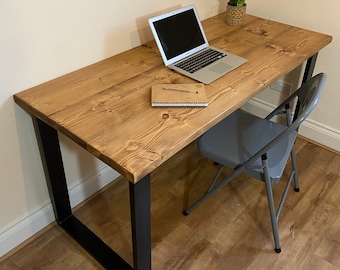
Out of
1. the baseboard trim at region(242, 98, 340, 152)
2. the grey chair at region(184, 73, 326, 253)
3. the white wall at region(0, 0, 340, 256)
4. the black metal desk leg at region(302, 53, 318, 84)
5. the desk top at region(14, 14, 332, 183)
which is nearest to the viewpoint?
the desk top at region(14, 14, 332, 183)

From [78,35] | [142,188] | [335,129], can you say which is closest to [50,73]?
[78,35]

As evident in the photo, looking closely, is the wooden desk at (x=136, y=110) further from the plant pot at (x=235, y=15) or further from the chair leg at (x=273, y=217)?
the chair leg at (x=273, y=217)

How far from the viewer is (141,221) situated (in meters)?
1.27

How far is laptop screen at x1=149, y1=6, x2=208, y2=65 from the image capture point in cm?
157

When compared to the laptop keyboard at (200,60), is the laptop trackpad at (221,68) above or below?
below

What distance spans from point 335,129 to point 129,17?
54.1 inches

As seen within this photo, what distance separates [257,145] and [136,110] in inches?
23.0

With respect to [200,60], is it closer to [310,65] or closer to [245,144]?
[245,144]

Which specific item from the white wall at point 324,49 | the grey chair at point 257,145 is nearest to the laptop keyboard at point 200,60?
the grey chair at point 257,145

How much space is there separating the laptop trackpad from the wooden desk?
0.04 m

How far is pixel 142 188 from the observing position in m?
1.19

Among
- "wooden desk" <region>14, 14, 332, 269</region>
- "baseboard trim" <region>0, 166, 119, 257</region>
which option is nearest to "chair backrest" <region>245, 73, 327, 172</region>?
"wooden desk" <region>14, 14, 332, 269</region>

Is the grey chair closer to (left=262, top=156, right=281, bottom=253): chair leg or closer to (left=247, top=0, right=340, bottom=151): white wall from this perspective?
(left=262, top=156, right=281, bottom=253): chair leg

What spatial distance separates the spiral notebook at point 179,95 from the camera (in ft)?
4.39
